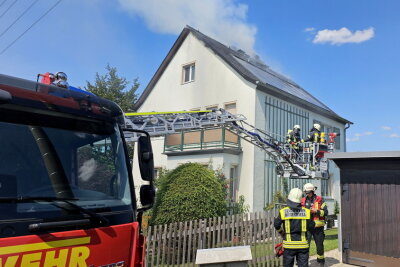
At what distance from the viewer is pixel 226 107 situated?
1544cm

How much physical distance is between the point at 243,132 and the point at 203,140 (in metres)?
4.96

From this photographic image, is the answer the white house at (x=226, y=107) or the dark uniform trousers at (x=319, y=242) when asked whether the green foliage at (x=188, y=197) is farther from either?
the white house at (x=226, y=107)

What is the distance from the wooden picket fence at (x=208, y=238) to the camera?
689 centimetres

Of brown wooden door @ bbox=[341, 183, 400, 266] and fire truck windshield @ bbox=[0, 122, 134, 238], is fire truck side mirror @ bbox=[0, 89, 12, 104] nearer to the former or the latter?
fire truck windshield @ bbox=[0, 122, 134, 238]

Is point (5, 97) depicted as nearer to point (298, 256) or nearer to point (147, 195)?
point (147, 195)

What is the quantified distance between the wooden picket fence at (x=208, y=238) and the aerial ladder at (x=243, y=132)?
2549 millimetres

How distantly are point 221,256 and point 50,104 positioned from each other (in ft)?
10.5

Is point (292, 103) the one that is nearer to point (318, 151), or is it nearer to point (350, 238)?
point (318, 151)

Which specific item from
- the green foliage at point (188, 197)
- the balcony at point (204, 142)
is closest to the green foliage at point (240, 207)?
the balcony at point (204, 142)

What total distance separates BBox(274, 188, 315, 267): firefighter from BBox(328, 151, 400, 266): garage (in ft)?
10.3

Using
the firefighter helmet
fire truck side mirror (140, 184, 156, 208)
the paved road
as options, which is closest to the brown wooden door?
the paved road

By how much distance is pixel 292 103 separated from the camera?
16.5 m

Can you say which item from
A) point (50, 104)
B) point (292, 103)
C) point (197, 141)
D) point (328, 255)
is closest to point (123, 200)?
point (50, 104)

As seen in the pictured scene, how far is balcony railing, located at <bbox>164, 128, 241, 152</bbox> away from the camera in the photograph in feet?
47.5
